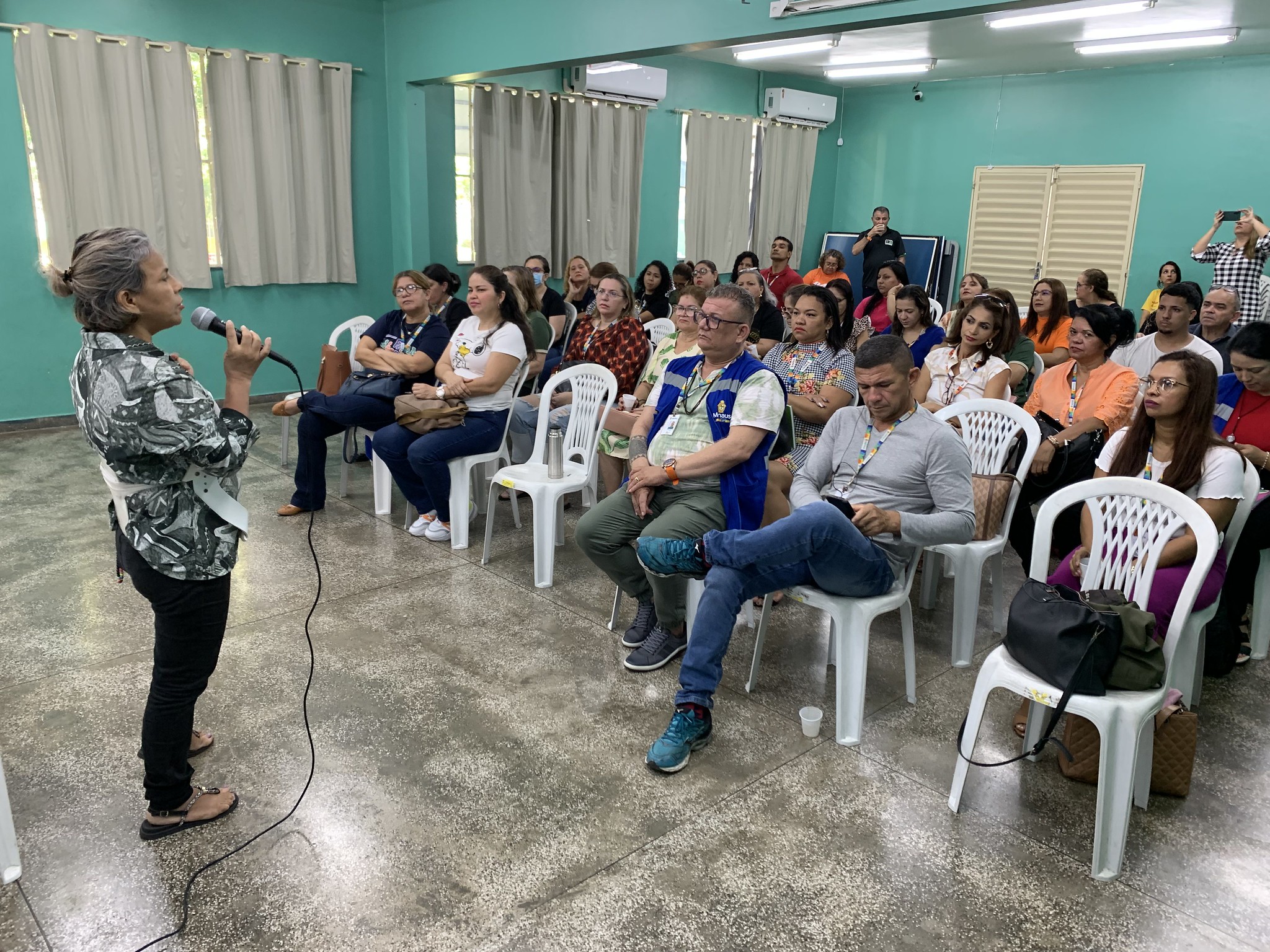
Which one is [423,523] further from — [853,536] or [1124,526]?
[1124,526]

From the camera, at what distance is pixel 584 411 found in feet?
13.0

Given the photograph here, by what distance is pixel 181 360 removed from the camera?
1831 mm

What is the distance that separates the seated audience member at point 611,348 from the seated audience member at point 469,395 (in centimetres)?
30

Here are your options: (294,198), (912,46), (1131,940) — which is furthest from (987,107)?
(1131,940)

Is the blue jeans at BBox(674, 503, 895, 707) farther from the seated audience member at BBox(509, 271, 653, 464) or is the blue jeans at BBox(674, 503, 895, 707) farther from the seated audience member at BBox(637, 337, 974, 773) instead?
the seated audience member at BBox(509, 271, 653, 464)

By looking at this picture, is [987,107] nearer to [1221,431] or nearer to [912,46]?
[912,46]

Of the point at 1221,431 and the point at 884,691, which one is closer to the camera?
the point at 884,691

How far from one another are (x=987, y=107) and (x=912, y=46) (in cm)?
185

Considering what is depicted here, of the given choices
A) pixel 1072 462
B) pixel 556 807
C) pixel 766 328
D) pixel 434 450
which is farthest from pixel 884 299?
pixel 556 807

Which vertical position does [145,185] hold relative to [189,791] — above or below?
above

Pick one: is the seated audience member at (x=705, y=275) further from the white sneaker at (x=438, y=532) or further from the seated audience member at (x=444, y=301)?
the white sneaker at (x=438, y=532)

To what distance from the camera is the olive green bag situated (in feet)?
6.26

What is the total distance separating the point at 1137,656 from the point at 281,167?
19.9 ft

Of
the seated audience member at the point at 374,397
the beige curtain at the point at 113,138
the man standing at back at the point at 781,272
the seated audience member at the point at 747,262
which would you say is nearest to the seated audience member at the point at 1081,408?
the seated audience member at the point at 374,397
